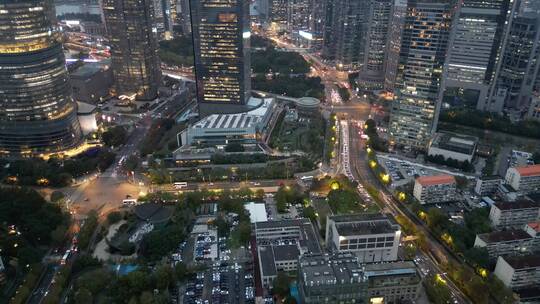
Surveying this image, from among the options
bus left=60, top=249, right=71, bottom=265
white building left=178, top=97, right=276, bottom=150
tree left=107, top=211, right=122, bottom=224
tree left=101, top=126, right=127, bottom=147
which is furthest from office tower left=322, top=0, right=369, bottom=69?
bus left=60, top=249, right=71, bottom=265

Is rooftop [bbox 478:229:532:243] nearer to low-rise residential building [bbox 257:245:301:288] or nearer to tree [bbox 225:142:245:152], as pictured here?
low-rise residential building [bbox 257:245:301:288]

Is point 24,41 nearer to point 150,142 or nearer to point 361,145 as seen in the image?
point 150,142

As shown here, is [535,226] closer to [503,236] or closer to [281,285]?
[503,236]

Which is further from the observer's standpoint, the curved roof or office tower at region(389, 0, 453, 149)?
the curved roof

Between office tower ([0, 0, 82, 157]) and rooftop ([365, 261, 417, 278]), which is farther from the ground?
office tower ([0, 0, 82, 157])

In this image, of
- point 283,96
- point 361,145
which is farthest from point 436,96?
point 283,96

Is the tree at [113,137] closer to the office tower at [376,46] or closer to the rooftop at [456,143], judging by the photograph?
the rooftop at [456,143]

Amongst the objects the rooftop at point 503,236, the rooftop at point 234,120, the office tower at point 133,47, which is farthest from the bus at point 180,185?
the office tower at point 133,47
